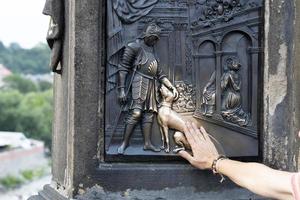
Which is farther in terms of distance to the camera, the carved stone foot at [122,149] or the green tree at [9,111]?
the green tree at [9,111]

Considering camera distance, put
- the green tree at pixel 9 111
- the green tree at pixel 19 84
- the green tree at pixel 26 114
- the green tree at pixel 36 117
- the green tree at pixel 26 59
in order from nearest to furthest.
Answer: the green tree at pixel 9 111, the green tree at pixel 26 114, the green tree at pixel 36 117, the green tree at pixel 19 84, the green tree at pixel 26 59

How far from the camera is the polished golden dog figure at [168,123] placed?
4.00m

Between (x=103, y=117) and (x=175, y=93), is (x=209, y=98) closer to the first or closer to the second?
(x=175, y=93)

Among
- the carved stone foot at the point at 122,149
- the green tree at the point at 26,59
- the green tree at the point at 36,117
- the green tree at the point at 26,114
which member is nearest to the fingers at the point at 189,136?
the carved stone foot at the point at 122,149

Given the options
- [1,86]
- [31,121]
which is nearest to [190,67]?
[31,121]

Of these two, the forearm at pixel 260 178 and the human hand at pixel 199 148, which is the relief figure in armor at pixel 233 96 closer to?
the human hand at pixel 199 148

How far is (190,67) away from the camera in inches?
160

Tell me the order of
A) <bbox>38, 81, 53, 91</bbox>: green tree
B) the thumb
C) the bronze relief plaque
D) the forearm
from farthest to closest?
1. <bbox>38, 81, 53, 91</bbox>: green tree
2. the bronze relief plaque
3. the thumb
4. the forearm

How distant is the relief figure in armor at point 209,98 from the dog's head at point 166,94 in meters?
0.21

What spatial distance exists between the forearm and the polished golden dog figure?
0.41m

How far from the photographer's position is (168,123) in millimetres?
4004

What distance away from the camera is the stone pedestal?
397cm

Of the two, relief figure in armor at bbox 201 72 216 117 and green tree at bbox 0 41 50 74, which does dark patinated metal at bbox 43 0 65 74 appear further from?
green tree at bbox 0 41 50 74

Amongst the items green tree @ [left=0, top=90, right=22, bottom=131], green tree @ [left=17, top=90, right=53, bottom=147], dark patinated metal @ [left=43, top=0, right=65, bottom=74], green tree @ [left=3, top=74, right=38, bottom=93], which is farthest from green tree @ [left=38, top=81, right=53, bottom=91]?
dark patinated metal @ [left=43, top=0, right=65, bottom=74]
